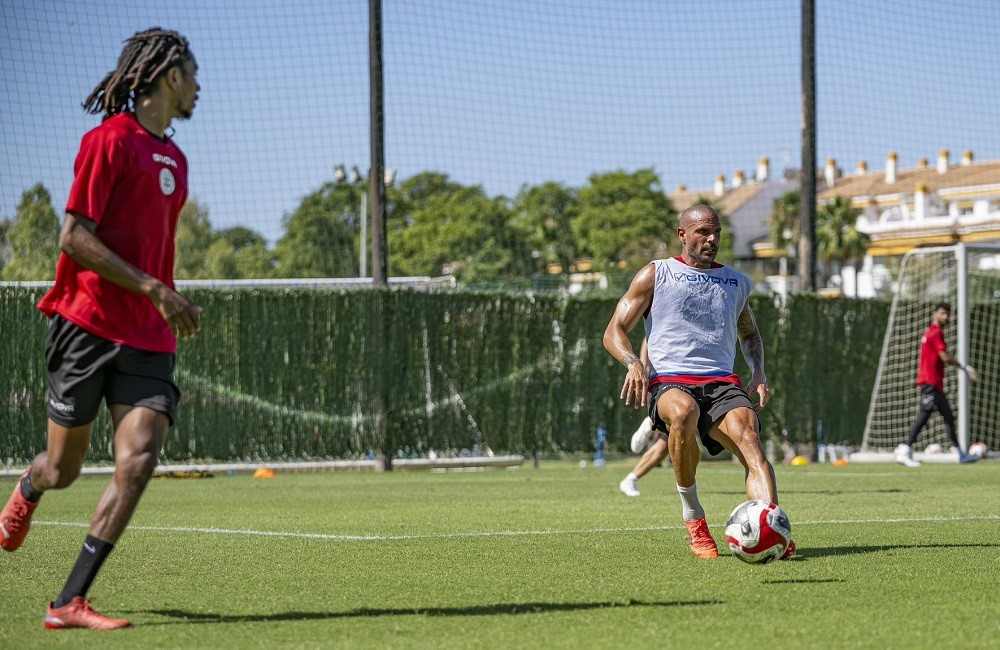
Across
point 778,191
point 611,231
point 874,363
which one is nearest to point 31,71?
point 874,363

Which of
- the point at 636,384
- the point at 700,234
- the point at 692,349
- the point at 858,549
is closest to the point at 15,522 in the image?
the point at 636,384

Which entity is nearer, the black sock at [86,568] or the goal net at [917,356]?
the black sock at [86,568]

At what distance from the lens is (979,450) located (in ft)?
70.5

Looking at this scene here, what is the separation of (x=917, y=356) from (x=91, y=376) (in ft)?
65.3

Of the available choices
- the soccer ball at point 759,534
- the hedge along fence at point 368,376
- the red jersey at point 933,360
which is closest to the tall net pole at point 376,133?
the hedge along fence at point 368,376

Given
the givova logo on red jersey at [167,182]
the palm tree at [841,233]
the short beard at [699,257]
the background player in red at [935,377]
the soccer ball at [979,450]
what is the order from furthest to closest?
the palm tree at [841,233] < the soccer ball at [979,450] < the background player in red at [935,377] < the short beard at [699,257] < the givova logo on red jersey at [167,182]

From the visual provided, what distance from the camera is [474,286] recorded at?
20.7 meters

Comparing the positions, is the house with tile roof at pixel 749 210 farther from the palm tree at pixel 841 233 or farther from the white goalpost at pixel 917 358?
the white goalpost at pixel 917 358

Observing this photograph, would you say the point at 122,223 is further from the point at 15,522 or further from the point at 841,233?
the point at 841,233

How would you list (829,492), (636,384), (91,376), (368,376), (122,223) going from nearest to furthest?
(91,376), (122,223), (636,384), (829,492), (368,376)

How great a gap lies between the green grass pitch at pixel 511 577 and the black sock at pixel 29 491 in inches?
18.8

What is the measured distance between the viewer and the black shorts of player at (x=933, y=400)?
20.1m

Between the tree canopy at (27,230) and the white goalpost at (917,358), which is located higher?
the tree canopy at (27,230)

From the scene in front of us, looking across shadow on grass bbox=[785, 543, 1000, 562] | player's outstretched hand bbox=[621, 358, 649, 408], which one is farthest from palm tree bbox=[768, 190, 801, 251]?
player's outstretched hand bbox=[621, 358, 649, 408]
